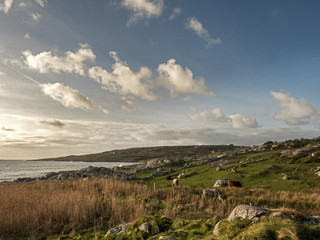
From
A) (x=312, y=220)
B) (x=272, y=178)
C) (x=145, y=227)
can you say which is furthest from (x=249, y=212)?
(x=272, y=178)

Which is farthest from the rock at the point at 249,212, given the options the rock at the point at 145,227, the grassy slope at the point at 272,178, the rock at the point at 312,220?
the grassy slope at the point at 272,178

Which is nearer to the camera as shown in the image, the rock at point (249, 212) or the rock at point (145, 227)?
the rock at point (249, 212)

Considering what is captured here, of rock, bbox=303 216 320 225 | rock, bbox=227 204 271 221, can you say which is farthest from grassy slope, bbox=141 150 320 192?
rock, bbox=227 204 271 221

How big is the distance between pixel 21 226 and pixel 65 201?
7.21ft

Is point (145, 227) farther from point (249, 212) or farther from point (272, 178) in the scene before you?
point (272, 178)

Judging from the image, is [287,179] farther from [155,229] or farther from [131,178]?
[155,229]

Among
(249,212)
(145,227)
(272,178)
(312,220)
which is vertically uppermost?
(249,212)

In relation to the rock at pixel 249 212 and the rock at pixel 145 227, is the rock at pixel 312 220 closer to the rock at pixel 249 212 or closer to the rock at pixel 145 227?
the rock at pixel 249 212

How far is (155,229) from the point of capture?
700 cm

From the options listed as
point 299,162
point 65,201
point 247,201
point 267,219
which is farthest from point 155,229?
point 299,162

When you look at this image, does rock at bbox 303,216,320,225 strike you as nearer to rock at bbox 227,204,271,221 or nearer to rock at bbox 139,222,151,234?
rock at bbox 227,204,271,221

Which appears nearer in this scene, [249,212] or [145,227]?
[249,212]

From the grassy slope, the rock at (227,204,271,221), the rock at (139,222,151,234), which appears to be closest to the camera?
the rock at (227,204,271,221)

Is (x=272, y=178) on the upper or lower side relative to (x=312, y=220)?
lower
